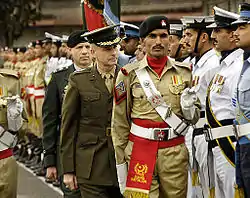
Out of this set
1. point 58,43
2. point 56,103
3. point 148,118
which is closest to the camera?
point 148,118

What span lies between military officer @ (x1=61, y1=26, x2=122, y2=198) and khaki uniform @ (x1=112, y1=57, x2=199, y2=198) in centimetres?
38

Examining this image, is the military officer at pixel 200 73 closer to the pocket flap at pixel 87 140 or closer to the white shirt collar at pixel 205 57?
the white shirt collar at pixel 205 57

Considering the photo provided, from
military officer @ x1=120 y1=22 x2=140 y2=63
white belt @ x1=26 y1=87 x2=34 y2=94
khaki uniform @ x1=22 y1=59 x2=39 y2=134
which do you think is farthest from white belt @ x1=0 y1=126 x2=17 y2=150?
white belt @ x1=26 y1=87 x2=34 y2=94

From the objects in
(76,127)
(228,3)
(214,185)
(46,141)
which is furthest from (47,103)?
(228,3)

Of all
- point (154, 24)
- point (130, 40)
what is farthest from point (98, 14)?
point (130, 40)

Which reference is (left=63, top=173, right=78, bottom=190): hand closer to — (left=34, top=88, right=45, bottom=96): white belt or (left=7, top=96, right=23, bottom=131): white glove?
(left=7, top=96, right=23, bottom=131): white glove

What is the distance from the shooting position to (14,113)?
782 cm

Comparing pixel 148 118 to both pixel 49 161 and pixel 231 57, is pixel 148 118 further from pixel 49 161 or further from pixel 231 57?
pixel 49 161

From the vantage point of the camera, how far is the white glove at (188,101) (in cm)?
657

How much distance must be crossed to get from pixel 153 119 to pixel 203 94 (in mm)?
1811

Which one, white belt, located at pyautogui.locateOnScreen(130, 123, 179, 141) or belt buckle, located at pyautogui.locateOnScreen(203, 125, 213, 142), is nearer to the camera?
white belt, located at pyautogui.locateOnScreen(130, 123, 179, 141)

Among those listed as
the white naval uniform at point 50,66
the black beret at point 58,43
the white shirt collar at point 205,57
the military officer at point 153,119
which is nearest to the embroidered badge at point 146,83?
the military officer at point 153,119

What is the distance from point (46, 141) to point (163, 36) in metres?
Answer: 1.96

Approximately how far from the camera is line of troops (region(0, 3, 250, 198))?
6.62 metres
